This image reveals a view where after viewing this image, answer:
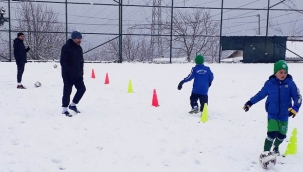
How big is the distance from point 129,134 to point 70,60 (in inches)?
89.3

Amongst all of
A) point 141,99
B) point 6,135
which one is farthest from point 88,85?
point 6,135

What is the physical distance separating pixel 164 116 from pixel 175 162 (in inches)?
104

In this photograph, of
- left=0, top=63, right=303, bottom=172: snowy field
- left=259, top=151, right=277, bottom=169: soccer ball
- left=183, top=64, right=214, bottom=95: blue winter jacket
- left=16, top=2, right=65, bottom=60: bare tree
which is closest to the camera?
left=259, top=151, right=277, bottom=169: soccer ball

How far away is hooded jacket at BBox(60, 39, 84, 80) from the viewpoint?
21.8ft

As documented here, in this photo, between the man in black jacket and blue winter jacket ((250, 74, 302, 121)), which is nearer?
blue winter jacket ((250, 74, 302, 121))

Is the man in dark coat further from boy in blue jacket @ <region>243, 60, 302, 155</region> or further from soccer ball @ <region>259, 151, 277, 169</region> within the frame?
soccer ball @ <region>259, 151, 277, 169</region>

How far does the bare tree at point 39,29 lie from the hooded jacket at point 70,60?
17.4 m

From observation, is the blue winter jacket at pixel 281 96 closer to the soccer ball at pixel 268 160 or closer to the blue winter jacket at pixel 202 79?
the soccer ball at pixel 268 160

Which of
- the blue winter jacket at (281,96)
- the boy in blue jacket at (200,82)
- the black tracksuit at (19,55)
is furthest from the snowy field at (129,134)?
the blue winter jacket at (281,96)

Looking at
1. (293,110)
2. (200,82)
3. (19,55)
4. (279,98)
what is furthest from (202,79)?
(19,55)

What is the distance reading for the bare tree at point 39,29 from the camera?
25.3 metres

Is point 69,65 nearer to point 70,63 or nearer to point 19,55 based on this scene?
point 70,63

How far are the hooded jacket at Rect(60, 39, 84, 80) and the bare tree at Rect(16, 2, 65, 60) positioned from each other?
57.2ft

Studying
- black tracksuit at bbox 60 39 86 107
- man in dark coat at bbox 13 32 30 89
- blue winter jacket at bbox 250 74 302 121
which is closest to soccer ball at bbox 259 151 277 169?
blue winter jacket at bbox 250 74 302 121
